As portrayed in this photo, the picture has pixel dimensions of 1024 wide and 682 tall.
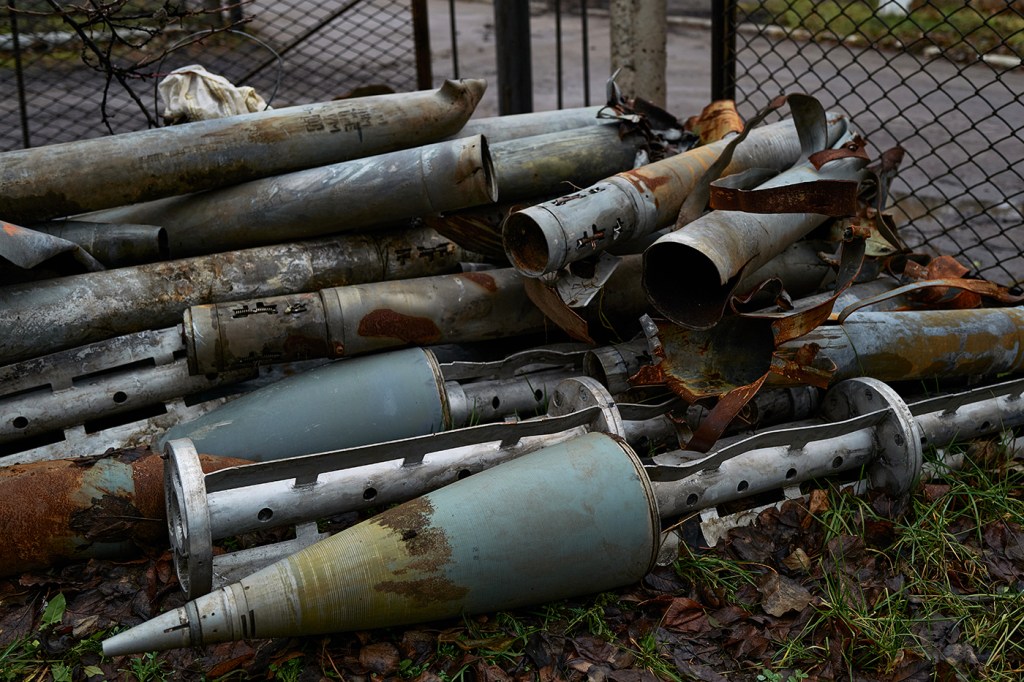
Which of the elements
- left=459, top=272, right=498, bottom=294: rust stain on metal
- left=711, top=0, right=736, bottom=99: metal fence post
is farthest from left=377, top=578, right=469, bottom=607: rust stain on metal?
left=711, top=0, right=736, bottom=99: metal fence post

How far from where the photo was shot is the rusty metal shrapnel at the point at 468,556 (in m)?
2.08

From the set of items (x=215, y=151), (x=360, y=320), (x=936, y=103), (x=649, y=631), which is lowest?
(x=649, y=631)

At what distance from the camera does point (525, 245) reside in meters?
2.96

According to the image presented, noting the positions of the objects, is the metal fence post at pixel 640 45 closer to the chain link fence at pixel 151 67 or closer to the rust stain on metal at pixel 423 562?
the chain link fence at pixel 151 67

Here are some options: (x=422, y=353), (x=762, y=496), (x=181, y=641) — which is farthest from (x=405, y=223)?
(x=181, y=641)

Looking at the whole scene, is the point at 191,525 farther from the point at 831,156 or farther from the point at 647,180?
the point at 831,156

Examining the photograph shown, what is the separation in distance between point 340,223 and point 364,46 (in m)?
7.58

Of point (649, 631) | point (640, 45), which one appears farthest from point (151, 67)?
point (649, 631)

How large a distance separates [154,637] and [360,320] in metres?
1.26

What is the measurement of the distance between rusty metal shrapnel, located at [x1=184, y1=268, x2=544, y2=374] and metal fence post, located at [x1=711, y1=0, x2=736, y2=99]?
2141 millimetres

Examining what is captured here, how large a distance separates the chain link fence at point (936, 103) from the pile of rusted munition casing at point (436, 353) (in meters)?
0.94

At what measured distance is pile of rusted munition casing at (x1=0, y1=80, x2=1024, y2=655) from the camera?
7.52 feet

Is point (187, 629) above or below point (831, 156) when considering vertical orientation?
below

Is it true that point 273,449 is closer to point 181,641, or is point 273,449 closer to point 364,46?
point 181,641
